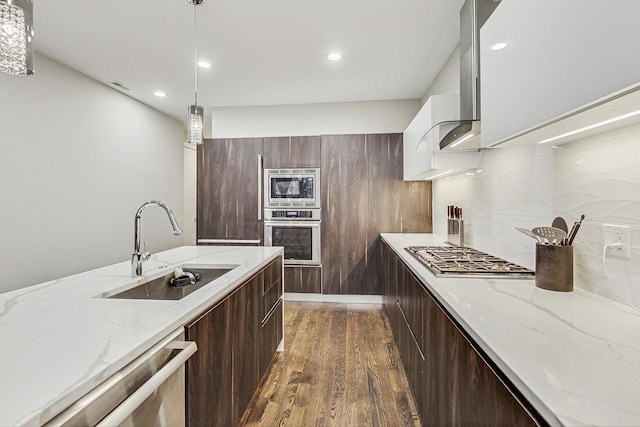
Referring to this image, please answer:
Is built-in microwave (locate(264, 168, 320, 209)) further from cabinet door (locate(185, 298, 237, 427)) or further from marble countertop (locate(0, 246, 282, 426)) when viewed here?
cabinet door (locate(185, 298, 237, 427))

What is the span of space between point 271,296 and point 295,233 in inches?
69.2

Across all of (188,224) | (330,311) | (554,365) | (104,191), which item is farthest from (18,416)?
(188,224)

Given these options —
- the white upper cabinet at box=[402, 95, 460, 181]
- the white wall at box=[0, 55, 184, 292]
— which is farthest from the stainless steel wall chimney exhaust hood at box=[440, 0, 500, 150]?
the white wall at box=[0, 55, 184, 292]

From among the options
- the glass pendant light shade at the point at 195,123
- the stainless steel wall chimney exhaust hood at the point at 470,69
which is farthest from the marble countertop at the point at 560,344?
the glass pendant light shade at the point at 195,123

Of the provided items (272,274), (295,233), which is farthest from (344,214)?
(272,274)

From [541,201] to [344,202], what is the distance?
244 cm

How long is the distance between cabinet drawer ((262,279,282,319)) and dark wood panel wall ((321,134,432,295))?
4.86 feet

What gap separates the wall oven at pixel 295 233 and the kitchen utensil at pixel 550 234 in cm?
273

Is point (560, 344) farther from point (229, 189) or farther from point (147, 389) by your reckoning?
point (229, 189)

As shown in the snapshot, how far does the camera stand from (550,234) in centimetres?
129

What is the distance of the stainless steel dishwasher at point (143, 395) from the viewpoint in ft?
2.07

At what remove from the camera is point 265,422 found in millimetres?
1741

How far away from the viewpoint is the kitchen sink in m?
1.43

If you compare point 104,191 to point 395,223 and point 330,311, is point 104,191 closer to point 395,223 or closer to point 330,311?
point 330,311
